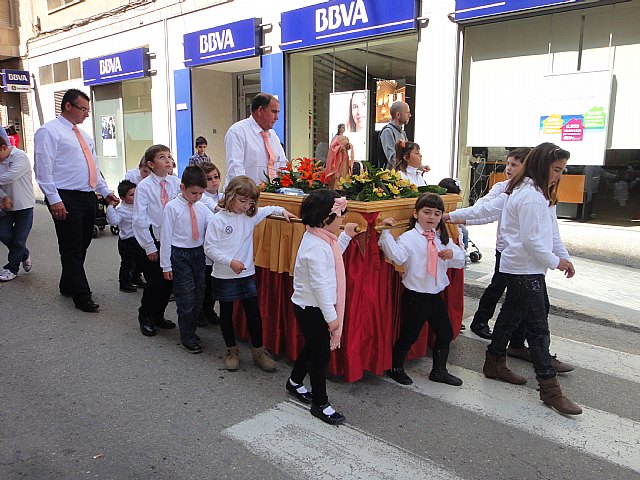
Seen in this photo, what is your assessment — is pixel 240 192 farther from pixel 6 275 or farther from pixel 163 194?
pixel 6 275

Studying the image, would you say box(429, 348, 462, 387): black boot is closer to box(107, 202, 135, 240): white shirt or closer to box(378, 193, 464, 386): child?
box(378, 193, 464, 386): child

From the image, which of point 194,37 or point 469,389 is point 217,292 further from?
point 194,37

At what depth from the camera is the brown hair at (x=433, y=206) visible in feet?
12.2

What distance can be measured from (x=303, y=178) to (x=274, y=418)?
194 centimetres

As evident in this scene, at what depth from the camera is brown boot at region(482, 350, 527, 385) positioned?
388cm

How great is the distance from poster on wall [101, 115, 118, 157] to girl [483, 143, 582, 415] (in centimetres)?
1604

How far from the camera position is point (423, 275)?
147 inches

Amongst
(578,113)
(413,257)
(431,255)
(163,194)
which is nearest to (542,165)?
(431,255)

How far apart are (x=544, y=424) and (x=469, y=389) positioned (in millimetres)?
598

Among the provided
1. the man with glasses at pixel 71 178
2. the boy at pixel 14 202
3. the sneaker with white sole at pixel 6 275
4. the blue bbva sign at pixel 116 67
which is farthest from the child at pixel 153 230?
the blue bbva sign at pixel 116 67

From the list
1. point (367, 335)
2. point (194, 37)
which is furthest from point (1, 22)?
point (367, 335)

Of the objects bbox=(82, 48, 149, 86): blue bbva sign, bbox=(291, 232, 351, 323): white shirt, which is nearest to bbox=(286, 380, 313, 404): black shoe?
bbox=(291, 232, 351, 323): white shirt

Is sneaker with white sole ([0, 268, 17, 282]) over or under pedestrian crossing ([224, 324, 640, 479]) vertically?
over

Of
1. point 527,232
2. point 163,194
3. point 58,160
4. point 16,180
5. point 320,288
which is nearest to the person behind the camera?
point 320,288
